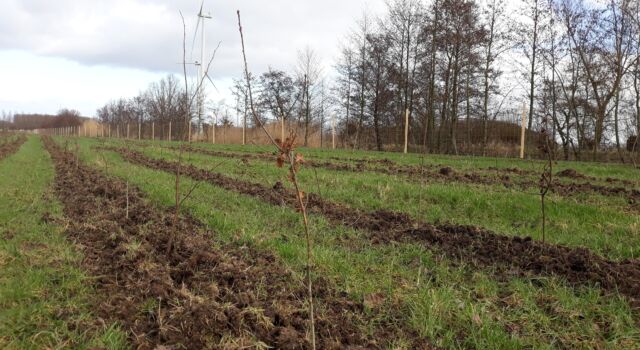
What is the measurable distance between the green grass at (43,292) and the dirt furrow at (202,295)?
0.45 feet

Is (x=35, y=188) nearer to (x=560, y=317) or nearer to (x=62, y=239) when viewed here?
(x=62, y=239)

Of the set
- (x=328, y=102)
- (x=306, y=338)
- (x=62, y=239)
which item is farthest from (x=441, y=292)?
(x=328, y=102)

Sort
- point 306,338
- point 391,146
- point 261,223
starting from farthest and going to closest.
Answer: point 391,146, point 261,223, point 306,338

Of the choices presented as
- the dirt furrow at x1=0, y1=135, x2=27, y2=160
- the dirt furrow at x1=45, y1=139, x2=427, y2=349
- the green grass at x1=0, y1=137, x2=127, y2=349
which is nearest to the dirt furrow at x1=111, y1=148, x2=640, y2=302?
the dirt furrow at x1=45, y1=139, x2=427, y2=349

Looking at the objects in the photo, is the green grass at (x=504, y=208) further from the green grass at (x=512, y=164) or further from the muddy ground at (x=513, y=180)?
the green grass at (x=512, y=164)

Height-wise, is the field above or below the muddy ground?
below

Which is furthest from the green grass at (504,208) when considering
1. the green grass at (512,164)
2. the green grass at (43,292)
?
the green grass at (512,164)

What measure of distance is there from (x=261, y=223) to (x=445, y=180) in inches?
202

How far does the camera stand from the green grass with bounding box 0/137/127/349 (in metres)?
2.75

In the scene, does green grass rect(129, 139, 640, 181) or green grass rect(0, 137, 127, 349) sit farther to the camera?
green grass rect(129, 139, 640, 181)

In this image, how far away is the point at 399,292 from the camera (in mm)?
3533

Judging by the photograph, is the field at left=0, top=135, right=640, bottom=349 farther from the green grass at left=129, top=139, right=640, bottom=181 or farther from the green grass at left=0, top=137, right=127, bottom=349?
the green grass at left=129, top=139, right=640, bottom=181

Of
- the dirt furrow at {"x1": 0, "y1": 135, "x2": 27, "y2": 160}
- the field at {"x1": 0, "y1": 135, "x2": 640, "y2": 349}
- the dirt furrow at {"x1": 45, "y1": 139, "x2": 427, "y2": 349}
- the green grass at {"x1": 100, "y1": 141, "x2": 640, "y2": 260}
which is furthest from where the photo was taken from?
the dirt furrow at {"x1": 0, "y1": 135, "x2": 27, "y2": 160}

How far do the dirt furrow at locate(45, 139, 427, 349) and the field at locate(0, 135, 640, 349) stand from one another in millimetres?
14
